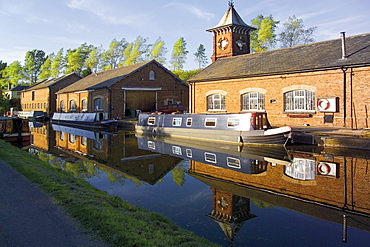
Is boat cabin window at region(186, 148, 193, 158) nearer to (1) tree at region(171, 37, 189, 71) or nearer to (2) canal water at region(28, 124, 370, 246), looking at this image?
(2) canal water at region(28, 124, 370, 246)

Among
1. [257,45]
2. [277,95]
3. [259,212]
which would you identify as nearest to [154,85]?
[277,95]

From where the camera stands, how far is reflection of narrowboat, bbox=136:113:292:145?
1417 cm

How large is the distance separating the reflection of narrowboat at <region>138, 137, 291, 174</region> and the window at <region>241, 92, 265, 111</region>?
571 centimetres

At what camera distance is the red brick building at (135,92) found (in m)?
30.0

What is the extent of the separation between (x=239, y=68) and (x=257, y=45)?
85.0 feet

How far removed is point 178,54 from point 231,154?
4517cm

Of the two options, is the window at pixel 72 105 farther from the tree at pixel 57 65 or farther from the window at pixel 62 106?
the tree at pixel 57 65

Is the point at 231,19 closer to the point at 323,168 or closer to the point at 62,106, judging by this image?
the point at 323,168

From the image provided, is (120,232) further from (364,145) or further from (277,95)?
(277,95)

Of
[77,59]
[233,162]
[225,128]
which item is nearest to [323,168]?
[233,162]

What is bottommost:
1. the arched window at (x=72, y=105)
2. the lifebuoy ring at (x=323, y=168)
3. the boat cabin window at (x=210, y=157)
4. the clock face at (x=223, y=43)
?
the lifebuoy ring at (x=323, y=168)

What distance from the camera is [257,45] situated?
45.5m

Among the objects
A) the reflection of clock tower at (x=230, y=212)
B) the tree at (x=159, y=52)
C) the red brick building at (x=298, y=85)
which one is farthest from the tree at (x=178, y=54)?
the reflection of clock tower at (x=230, y=212)

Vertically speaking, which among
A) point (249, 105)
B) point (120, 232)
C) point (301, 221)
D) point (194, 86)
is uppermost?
point (194, 86)
